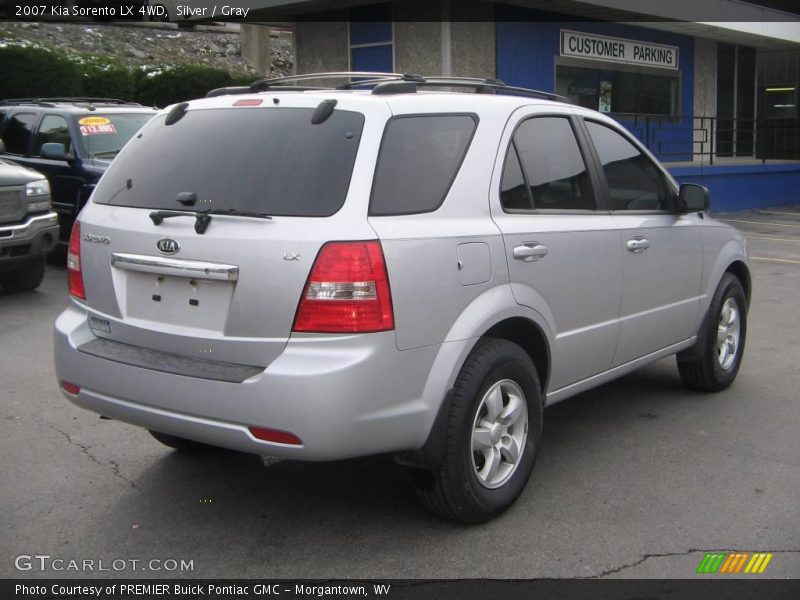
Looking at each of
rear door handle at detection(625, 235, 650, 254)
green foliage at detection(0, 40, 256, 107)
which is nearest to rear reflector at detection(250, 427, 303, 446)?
rear door handle at detection(625, 235, 650, 254)

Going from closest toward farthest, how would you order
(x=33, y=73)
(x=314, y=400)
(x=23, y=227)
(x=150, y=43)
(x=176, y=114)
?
(x=314, y=400) < (x=176, y=114) < (x=23, y=227) < (x=33, y=73) < (x=150, y=43)

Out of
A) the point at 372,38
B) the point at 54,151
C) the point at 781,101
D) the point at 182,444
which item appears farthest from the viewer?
the point at 781,101

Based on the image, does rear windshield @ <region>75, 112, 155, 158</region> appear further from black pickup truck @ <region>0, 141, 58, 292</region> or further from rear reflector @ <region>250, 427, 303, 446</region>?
rear reflector @ <region>250, 427, 303, 446</region>

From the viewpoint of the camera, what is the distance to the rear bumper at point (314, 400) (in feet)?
11.1

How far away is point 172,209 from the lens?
12.6 feet

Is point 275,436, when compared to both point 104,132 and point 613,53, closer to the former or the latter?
point 104,132

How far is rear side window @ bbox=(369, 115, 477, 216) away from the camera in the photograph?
3672 millimetres

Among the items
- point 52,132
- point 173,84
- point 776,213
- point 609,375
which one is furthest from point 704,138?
point 609,375

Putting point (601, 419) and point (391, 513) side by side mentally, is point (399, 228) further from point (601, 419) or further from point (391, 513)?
point (601, 419)

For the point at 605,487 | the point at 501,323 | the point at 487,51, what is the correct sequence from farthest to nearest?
the point at 487,51 < the point at 605,487 < the point at 501,323

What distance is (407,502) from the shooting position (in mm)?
4258

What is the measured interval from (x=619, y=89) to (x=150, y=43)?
18.9 meters

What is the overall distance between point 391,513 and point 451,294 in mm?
1079

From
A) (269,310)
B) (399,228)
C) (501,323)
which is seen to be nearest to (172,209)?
(269,310)
